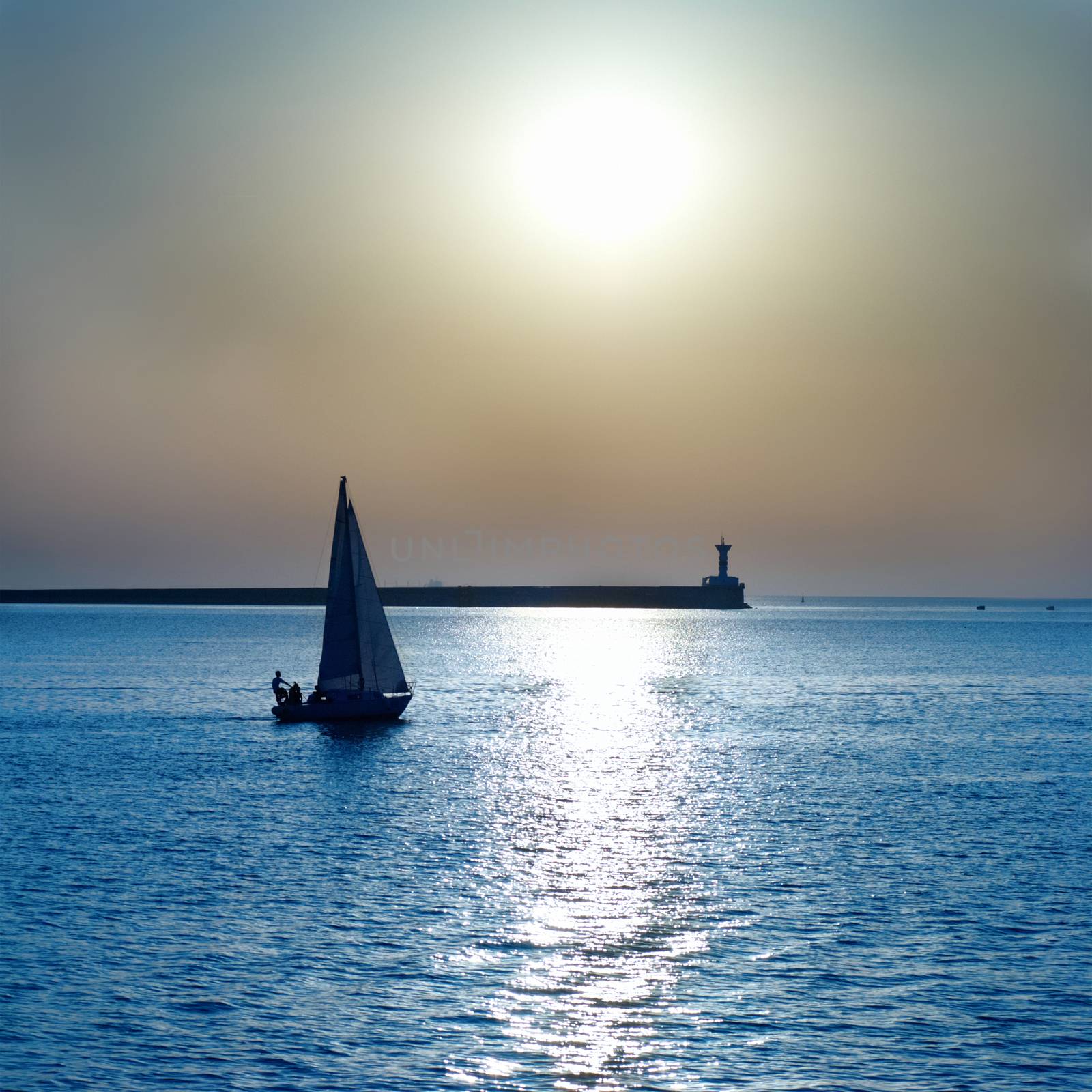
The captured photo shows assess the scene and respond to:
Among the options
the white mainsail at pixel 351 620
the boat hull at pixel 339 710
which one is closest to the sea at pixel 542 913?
the boat hull at pixel 339 710

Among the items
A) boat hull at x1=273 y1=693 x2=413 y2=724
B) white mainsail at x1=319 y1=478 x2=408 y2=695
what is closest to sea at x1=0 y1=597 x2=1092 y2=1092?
boat hull at x1=273 y1=693 x2=413 y2=724

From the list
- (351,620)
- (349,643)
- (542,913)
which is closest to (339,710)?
(349,643)

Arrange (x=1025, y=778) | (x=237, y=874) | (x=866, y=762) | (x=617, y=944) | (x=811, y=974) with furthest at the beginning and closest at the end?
(x=866, y=762)
(x=1025, y=778)
(x=237, y=874)
(x=617, y=944)
(x=811, y=974)

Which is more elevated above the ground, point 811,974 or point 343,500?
point 343,500

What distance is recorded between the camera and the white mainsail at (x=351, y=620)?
217ft

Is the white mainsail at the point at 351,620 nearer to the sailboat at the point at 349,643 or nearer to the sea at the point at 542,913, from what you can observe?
the sailboat at the point at 349,643

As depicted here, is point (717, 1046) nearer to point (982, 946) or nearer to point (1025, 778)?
point (982, 946)

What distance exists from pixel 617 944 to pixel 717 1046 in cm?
549

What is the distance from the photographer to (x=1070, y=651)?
170 m

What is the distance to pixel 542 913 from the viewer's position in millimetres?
28562

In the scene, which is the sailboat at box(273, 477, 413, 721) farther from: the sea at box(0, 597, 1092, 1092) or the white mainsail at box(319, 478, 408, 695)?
the sea at box(0, 597, 1092, 1092)

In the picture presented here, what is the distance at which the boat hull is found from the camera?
6706cm

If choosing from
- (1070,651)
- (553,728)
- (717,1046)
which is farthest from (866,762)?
(1070,651)

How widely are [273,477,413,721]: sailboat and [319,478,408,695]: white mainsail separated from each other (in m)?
0.04
